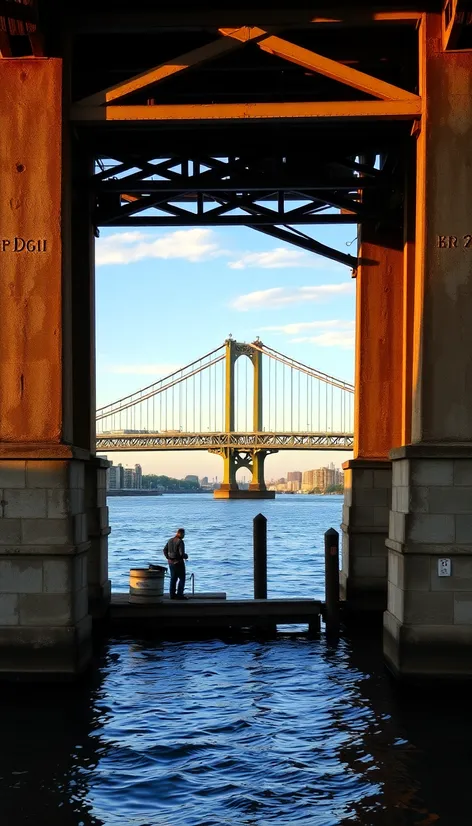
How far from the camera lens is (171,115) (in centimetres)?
1519

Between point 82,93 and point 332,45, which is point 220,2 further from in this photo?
point 82,93

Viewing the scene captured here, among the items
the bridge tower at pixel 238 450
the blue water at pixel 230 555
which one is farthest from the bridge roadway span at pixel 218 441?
the blue water at pixel 230 555

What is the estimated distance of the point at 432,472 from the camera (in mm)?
14391

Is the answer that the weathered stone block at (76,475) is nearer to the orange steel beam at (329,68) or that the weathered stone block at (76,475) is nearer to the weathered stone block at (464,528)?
the weathered stone block at (464,528)

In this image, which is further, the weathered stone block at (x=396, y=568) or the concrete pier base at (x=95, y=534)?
the concrete pier base at (x=95, y=534)

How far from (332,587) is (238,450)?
91718 mm

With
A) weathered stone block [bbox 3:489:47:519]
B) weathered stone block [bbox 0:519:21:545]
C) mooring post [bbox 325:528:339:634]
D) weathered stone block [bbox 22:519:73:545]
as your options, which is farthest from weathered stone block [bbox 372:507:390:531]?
weathered stone block [bbox 0:519:21:545]

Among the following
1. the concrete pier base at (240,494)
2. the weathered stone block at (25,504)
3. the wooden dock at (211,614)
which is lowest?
the concrete pier base at (240,494)

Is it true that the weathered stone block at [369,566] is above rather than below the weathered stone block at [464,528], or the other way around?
below

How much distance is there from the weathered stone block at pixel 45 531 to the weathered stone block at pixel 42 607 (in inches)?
28.2

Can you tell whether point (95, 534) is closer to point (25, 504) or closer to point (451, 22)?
point (25, 504)

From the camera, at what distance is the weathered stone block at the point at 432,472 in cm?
1436

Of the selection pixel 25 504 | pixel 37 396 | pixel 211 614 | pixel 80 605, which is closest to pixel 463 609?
pixel 80 605

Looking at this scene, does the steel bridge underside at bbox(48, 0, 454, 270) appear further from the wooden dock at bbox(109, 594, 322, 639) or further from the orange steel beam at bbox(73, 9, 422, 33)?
the wooden dock at bbox(109, 594, 322, 639)
